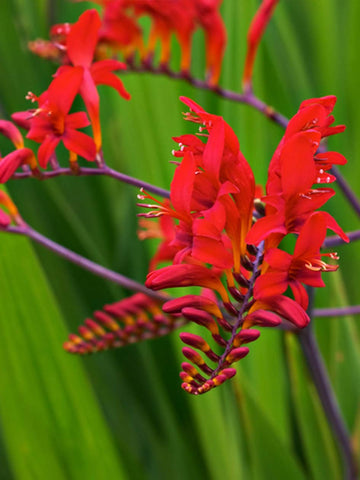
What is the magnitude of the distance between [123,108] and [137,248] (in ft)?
0.58

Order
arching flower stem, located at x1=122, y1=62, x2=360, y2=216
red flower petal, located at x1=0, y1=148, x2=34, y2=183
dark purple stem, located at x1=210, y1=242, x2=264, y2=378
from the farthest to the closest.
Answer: arching flower stem, located at x1=122, y1=62, x2=360, y2=216 → red flower petal, located at x1=0, y1=148, x2=34, y2=183 → dark purple stem, located at x1=210, y1=242, x2=264, y2=378

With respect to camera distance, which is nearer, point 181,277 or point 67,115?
point 181,277

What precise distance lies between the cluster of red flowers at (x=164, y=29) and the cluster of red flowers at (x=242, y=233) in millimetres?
300

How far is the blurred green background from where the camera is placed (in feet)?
1.89

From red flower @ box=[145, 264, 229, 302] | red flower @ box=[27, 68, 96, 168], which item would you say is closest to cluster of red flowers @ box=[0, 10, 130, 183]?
red flower @ box=[27, 68, 96, 168]

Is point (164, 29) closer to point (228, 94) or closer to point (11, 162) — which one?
point (228, 94)

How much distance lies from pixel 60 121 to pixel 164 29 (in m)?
0.29

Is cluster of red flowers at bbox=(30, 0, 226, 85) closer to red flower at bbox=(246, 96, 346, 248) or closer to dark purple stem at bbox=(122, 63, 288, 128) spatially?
dark purple stem at bbox=(122, 63, 288, 128)

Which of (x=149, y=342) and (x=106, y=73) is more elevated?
(x=106, y=73)

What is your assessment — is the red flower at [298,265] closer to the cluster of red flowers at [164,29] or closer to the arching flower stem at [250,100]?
the arching flower stem at [250,100]

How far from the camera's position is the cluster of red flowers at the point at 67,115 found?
397mm

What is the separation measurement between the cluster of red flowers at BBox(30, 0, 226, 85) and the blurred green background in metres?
0.11

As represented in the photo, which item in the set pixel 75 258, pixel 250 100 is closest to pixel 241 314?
pixel 75 258

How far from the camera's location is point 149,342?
30.0 inches
